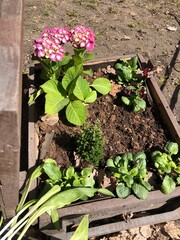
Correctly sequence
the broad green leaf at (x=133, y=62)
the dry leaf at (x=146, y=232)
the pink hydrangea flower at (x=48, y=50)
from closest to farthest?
1. the pink hydrangea flower at (x=48, y=50)
2. the dry leaf at (x=146, y=232)
3. the broad green leaf at (x=133, y=62)

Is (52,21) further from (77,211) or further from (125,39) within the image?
(77,211)

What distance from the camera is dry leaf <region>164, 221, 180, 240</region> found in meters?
2.21

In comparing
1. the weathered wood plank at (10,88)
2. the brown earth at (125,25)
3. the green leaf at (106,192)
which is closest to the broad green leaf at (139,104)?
the green leaf at (106,192)

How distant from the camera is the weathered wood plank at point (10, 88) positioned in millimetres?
954

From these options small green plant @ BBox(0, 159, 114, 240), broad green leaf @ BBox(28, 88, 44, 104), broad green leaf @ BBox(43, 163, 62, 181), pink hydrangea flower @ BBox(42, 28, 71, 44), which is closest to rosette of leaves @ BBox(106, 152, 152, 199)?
small green plant @ BBox(0, 159, 114, 240)

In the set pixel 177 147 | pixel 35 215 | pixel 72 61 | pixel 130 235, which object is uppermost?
pixel 72 61

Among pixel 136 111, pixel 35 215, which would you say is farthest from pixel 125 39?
pixel 35 215

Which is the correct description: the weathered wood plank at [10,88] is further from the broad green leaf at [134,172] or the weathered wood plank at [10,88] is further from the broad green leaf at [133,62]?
the broad green leaf at [133,62]

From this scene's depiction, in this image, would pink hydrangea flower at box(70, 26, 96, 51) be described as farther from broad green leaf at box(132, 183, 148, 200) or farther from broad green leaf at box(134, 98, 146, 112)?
broad green leaf at box(132, 183, 148, 200)

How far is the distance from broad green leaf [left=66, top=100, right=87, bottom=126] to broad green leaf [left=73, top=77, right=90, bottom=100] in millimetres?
68

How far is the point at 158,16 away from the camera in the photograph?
169 inches

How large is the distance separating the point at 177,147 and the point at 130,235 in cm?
66

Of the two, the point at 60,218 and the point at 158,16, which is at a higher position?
the point at 158,16

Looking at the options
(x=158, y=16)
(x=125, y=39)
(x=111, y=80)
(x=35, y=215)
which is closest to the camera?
(x=35, y=215)
